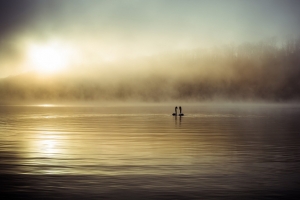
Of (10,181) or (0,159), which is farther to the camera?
(0,159)

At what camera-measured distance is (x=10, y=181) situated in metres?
16.6

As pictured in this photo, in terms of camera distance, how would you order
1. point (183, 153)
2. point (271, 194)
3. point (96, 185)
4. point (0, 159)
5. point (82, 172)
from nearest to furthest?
point (271, 194) → point (96, 185) → point (82, 172) → point (0, 159) → point (183, 153)

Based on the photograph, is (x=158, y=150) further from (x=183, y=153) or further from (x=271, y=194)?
(x=271, y=194)

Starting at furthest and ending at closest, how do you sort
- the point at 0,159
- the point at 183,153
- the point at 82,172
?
the point at 183,153, the point at 0,159, the point at 82,172

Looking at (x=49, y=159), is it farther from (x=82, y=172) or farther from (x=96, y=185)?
(x=96, y=185)

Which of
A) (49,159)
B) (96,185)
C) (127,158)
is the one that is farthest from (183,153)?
(96,185)

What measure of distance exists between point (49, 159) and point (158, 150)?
724 centimetres

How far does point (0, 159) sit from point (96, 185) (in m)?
9.22

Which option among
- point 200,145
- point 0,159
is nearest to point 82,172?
point 0,159

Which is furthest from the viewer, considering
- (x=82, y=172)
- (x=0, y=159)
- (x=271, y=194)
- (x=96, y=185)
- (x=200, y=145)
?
(x=200, y=145)

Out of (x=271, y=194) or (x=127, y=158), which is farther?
(x=127, y=158)

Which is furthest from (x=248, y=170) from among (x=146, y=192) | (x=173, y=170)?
(x=146, y=192)

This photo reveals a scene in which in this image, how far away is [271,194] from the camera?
47.7 ft

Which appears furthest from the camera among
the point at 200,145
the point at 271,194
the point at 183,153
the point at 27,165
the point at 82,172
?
the point at 200,145
